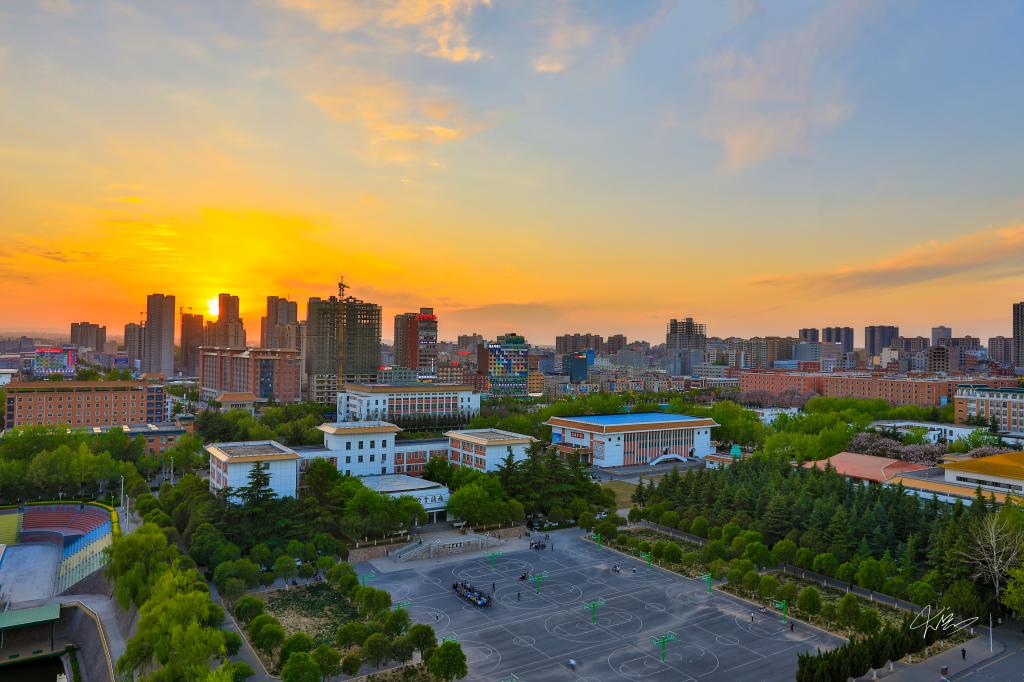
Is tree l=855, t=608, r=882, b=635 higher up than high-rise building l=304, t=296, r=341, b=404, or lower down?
lower down

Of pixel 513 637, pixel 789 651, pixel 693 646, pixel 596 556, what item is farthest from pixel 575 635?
pixel 596 556

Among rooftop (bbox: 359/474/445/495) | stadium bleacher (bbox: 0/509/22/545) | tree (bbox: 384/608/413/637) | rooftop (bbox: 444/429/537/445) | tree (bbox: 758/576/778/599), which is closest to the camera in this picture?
tree (bbox: 384/608/413/637)

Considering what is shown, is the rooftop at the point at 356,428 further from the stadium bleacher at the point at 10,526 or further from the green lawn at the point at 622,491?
the stadium bleacher at the point at 10,526

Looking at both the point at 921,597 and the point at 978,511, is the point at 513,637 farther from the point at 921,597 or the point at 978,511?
the point at 978,511

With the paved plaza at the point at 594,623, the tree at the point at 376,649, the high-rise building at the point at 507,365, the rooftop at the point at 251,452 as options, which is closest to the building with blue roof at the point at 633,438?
the paved plaza at the point at 594,623

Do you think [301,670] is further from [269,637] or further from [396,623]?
[396,623]

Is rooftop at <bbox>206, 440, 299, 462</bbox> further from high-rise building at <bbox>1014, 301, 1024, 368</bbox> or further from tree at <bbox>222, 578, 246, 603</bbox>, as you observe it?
high-rise building at <bbox>1014, 301, 1024, 368</bbox>

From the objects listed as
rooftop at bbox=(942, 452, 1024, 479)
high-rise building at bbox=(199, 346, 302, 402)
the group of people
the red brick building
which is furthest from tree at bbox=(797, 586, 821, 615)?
high-rise building at bbox=(199, 346, 302, 402)
